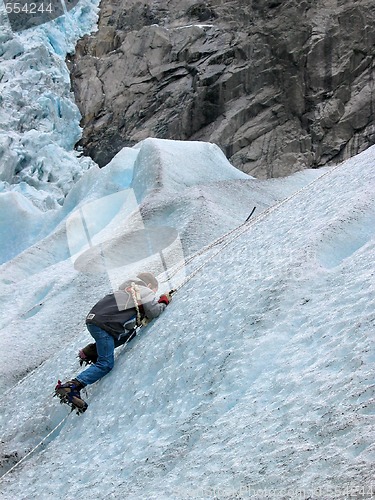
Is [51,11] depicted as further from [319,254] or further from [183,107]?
[319,254]

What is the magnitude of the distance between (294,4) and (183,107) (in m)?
6.88

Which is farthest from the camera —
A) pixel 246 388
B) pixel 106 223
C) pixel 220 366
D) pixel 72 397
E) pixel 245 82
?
pixel 245 82

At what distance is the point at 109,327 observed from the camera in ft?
15.1

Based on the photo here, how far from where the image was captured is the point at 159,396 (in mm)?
3949

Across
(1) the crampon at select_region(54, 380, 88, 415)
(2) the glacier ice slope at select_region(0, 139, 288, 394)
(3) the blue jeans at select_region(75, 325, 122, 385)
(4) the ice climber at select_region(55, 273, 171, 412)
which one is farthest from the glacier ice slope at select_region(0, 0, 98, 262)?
(1) the crampon at select_region(54, 380, 88, 415)

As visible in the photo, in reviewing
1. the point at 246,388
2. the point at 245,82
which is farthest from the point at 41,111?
the point at 246,388

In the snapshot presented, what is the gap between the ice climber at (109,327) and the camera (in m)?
4.54

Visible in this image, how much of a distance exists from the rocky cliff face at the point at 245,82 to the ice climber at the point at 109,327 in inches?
808

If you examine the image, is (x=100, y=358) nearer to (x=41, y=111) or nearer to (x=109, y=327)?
(x=109, y=327)

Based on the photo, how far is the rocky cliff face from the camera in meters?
25.8

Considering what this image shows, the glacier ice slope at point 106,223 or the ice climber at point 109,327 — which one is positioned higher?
the ice climber at point 109,327

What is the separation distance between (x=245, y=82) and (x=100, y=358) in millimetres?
23942

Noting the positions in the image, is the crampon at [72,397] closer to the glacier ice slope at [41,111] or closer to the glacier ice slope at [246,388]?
the glacier ice slope at [246,388]

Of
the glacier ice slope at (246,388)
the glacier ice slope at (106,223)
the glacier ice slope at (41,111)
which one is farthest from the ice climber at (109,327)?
the glacier ice slope at (41,111)
